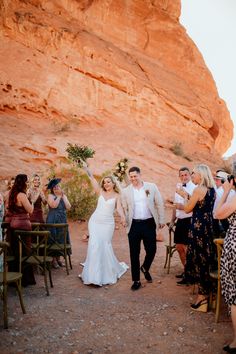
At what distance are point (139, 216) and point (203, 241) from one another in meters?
1.64

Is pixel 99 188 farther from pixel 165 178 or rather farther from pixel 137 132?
pixel 137 132

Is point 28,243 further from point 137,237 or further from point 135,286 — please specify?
point 135,286

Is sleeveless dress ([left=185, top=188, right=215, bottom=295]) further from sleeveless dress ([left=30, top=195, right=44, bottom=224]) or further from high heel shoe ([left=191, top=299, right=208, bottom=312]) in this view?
sleeveless dress ([left=30, top=195, right=44, bottom=224])

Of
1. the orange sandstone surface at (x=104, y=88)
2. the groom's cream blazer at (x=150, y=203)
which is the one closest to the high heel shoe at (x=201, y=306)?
the groom's cream blazer at (x=150, y=203)

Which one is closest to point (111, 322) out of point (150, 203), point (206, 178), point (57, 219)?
point (150, 203)

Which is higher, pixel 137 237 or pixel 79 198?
pixel 79 198

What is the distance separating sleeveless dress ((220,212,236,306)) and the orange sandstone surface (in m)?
11.8

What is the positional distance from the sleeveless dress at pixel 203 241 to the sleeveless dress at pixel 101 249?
2153 mm

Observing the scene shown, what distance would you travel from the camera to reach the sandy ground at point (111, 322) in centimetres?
386

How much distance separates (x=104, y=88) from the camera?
22.5 m

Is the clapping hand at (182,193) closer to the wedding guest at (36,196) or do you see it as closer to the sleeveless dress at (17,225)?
the sleeveless dress at (17,225)

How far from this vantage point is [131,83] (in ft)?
76.8

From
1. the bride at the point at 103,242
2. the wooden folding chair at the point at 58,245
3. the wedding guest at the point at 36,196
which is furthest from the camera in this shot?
the wedding guest at the point at 36,196

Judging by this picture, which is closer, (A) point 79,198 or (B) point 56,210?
(B) point 56,210
